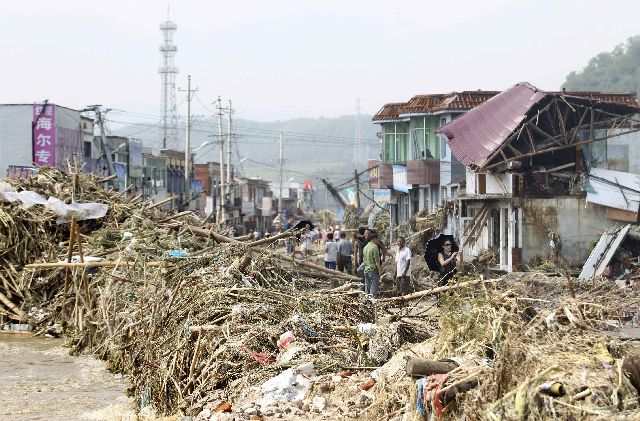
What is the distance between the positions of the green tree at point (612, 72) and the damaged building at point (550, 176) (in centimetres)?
6734

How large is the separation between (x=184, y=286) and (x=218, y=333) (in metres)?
2.18

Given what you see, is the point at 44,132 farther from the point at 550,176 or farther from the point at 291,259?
the point at 291,259

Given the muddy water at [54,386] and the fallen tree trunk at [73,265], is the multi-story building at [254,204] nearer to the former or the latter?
the fallen tree trunk at [73,265]

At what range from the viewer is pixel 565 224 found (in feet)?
95.7

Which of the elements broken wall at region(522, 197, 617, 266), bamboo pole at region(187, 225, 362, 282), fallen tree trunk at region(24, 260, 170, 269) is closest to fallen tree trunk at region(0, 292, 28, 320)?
fallen tree trunk at region(24, 260, 170, 269)

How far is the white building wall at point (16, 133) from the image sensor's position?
47.0 meters

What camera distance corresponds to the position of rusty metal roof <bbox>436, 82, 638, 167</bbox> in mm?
30047

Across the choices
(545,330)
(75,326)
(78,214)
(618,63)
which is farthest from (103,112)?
(618,63)

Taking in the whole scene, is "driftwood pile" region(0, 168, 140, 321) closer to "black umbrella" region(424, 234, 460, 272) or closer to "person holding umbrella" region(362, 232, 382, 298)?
"person holding umbrella" region(362, 232, 382, 298)

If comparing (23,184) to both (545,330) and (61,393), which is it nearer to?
(61,393)

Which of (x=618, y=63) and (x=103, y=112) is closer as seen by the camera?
(x=103, y=112)

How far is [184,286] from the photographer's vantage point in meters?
13.6

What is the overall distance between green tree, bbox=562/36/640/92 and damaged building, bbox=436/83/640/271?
67340 mm

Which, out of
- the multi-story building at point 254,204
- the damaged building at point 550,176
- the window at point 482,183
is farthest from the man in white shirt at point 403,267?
the multi-story building at point 254,204
